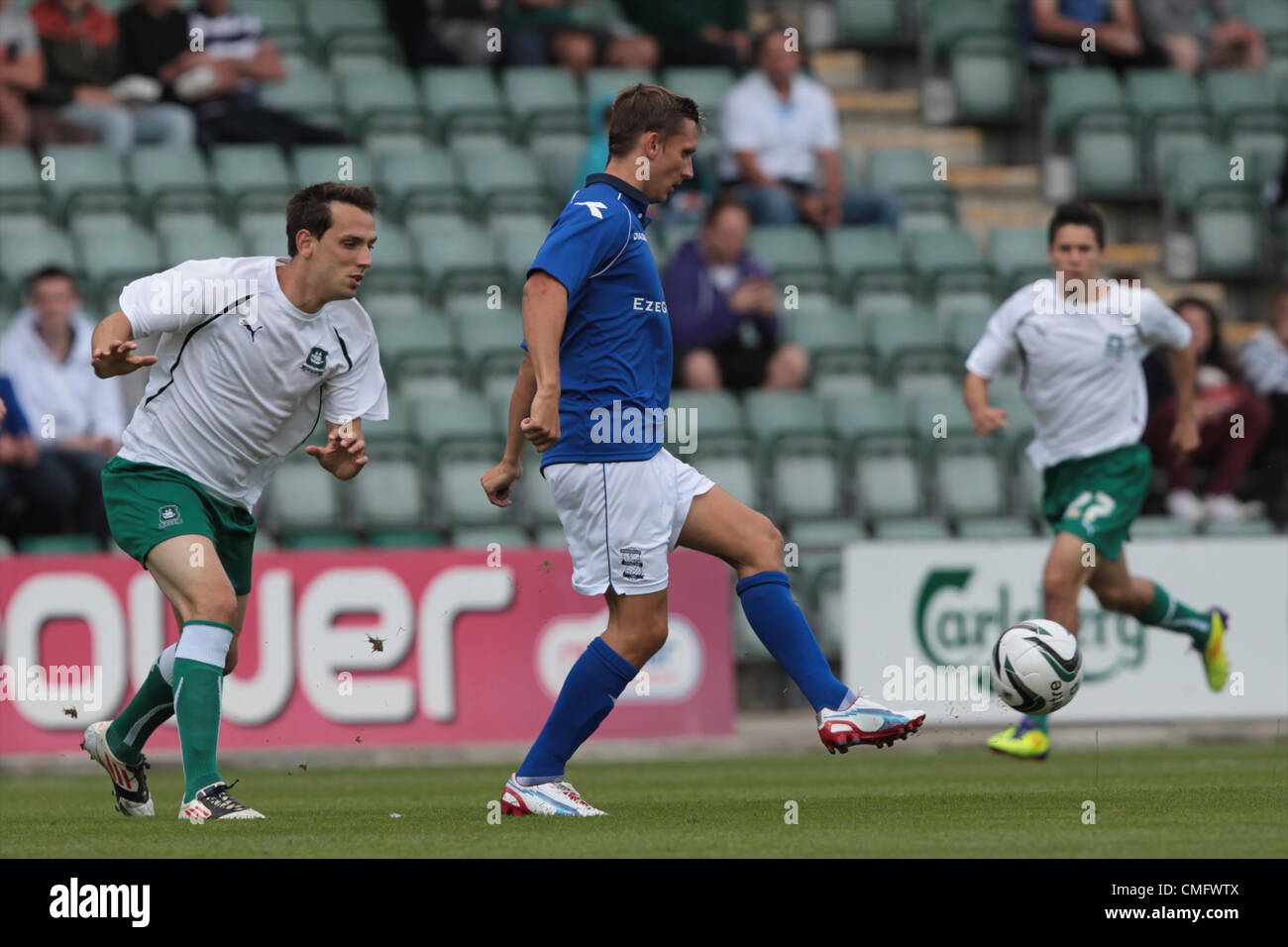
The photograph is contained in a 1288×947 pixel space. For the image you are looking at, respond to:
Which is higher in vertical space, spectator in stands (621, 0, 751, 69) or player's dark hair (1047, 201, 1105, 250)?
spectator in stands (621, 0, 751, 69)

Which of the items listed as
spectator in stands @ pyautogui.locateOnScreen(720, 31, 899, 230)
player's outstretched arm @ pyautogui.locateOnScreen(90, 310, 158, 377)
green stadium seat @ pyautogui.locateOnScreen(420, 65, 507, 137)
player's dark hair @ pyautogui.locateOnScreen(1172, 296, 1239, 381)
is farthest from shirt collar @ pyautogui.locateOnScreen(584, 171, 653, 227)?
green stadium seat @ pyautogui.locateOnScreen(420, 65, 507, 137)

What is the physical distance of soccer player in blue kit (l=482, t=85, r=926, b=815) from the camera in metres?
6.86

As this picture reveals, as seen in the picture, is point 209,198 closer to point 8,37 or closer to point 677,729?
point 8,37

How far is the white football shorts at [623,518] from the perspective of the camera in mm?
6848

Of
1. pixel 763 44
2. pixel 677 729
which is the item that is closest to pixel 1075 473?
pixel 677 729

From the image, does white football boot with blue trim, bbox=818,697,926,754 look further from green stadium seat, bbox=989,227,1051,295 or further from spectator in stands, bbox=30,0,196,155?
spectator in stands, bbox=30,0,196,155

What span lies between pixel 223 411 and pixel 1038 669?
334 centimetres

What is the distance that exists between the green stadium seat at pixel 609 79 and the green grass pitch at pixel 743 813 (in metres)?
7.04

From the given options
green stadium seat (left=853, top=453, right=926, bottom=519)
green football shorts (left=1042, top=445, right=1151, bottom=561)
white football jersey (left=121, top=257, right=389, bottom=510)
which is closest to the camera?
white football jersey (left=121, top=257, right=389, bottom=510)

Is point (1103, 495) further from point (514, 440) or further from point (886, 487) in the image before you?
point (886, 487)

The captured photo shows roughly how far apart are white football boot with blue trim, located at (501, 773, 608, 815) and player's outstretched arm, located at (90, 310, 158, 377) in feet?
6.18
